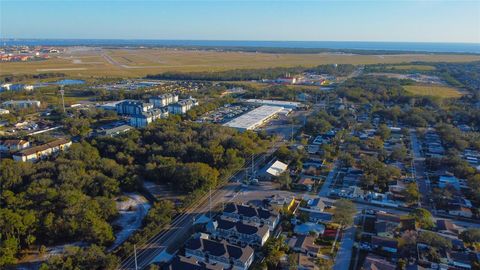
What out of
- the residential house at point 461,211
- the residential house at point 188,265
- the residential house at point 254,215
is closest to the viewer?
the residential house at point 188,265

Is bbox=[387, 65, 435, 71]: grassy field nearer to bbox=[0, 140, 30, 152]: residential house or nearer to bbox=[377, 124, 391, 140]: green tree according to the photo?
bbox=[377, 124, 391, 140]: green tree

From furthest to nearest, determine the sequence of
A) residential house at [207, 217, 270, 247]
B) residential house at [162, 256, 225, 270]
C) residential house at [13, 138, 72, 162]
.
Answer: residential house at [13, 138, 72, 162]
residential house at [207, 217, 270, 247]
residential house at [162, 256, 225, 270]

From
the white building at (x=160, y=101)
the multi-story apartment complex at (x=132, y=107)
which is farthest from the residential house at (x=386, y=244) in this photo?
the white building at (x=160, y=101)

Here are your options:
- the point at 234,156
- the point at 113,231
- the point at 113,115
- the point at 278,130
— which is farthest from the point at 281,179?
the point at 113,115

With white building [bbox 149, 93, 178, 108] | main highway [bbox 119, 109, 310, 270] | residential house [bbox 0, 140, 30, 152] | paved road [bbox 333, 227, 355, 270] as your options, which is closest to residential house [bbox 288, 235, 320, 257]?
paved road [bbox 333, 227, 355, 270]

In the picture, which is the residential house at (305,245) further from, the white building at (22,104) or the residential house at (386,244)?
the white building at (22,104)

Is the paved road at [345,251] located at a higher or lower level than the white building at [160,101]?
lower
